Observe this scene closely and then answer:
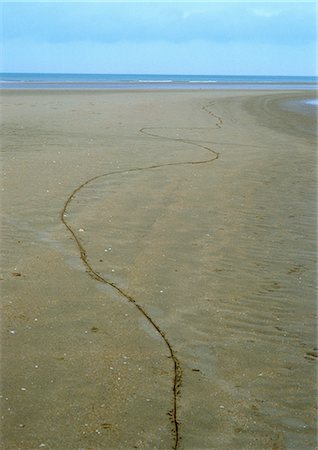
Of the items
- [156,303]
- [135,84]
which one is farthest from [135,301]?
[135,84]

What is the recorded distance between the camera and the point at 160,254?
480cm

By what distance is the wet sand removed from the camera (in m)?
2.79

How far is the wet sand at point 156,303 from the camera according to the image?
2787 millimetres

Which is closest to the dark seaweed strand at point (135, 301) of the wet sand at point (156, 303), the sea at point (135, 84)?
the wet sand at point (156, 303)

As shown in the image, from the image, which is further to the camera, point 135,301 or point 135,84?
point 135,84

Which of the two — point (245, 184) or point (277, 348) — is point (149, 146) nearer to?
point (245, 184)

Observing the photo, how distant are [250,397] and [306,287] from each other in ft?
5.16

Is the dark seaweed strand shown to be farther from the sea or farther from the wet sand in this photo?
the sea

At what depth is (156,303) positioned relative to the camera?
3.96 m

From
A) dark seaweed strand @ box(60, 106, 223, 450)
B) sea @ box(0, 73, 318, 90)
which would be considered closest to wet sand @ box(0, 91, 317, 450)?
dark seaweed strand @ box(60, 106, 223, 450)

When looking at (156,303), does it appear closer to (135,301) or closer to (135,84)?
(135,301)

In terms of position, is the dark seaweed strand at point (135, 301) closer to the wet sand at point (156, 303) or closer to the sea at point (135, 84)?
the wet sand at point (156, 303)

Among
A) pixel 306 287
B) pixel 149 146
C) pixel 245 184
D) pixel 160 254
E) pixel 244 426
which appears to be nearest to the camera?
pixel 244 426

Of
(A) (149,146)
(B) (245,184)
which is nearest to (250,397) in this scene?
(B) (245,184)
